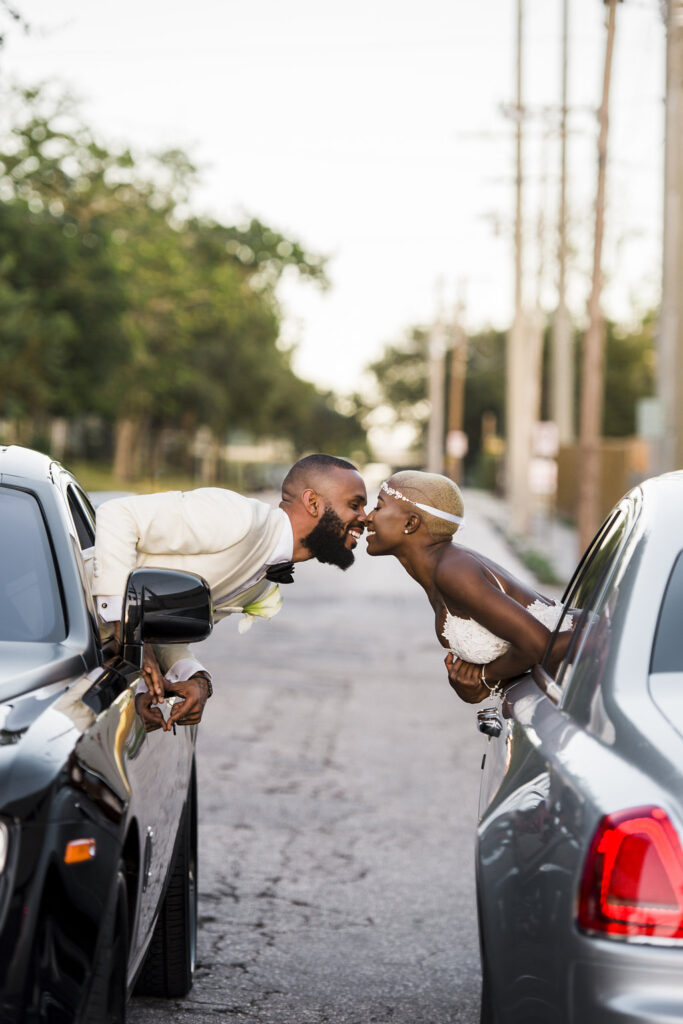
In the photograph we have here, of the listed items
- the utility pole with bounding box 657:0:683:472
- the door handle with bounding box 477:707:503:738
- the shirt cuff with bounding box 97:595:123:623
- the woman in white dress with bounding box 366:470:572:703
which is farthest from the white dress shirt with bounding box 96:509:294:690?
the utility pole with bounding box 657:0:683:472

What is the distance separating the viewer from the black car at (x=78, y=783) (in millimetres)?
3266

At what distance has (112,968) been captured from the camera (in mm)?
3760

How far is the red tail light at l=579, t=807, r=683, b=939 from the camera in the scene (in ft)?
10.1

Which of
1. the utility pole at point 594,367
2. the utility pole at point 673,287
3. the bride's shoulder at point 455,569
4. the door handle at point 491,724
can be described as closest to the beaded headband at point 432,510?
the bride's shoulder at point 455,569

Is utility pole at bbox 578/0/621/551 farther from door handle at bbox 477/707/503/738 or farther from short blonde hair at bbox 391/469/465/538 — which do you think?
door handle at bbox 477/707/503/738

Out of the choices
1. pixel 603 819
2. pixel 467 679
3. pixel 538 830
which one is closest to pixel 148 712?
pixel 467 679

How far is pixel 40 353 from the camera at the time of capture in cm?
4428

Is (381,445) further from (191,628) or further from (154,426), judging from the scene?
(191,628)

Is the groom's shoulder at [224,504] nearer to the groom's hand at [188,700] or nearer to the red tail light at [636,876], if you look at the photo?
the groom's hand at [188,700]

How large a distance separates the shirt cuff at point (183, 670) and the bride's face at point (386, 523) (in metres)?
0.64

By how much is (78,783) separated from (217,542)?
160 cm

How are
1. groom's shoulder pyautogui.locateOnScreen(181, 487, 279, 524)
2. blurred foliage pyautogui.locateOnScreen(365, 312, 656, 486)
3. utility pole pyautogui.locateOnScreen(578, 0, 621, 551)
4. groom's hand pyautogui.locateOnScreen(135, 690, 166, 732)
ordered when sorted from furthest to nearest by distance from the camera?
1. blurred foliage pyautogui.locateOnScreen(365, 312, 656, 486)
2. utility pole pyautogui.locateOnScreen(578, 0, 621, 551)
3. groom's shoulder pyautogui.locateOnScreen(181, 487, 279, 524)
4. groom's hand pyautogui.locateOnScreen(135, 690, 166, 732)

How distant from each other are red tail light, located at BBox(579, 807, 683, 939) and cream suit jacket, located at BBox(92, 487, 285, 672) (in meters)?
1.98

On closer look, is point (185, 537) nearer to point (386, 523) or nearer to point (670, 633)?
point (386, 523)
